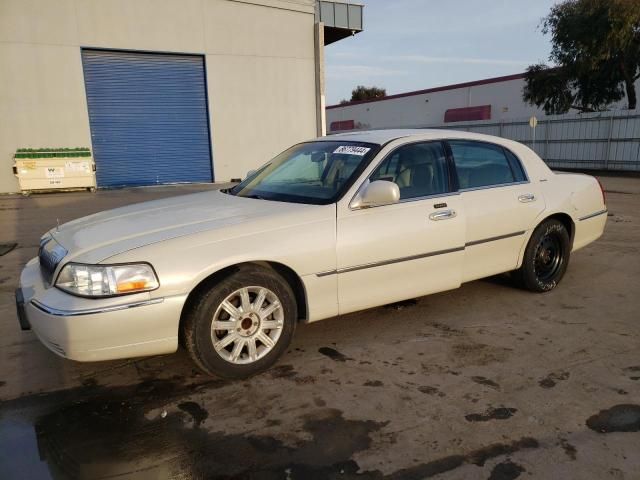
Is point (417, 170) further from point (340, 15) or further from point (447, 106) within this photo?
point (447, 106)

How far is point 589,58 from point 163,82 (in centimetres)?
1874

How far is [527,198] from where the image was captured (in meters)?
4.66

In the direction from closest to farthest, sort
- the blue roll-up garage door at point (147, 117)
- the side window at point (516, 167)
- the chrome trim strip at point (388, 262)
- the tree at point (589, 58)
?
the chrome trim strip at point (388, 262) < the side window at point (516, 167) < the blue roll-up garage door at point (147, 117) < the tree at point (589, 58)

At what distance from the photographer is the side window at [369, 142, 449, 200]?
4027mm

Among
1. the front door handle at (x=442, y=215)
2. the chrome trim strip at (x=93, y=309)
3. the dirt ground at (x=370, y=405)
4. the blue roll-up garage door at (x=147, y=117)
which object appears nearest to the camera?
the dirt ground at (x=370, y=405)

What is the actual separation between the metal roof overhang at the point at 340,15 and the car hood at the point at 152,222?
1650 cm

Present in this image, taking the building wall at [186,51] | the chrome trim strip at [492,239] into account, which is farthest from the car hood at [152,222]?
the building wall at [186,51]

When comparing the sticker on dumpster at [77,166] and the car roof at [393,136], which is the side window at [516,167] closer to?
the car roof at [393,136]

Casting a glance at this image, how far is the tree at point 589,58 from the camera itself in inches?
846

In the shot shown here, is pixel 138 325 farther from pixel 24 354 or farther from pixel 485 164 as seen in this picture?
pixel 485 164

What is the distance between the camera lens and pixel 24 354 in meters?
3.81

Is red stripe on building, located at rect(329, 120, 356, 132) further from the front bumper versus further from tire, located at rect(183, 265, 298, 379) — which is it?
the front bumper

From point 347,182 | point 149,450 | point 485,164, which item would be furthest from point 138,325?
point 485,164

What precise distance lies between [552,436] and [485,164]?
102 inches
